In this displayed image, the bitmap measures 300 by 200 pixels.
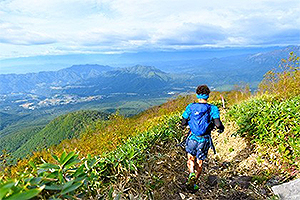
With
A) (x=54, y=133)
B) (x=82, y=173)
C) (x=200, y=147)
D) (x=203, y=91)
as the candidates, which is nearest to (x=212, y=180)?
(x=200, y=147)

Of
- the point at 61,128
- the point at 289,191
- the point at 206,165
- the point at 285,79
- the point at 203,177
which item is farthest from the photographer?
the point at 61,128

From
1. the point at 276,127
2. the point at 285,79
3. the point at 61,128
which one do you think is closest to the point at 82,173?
the point at 276,127

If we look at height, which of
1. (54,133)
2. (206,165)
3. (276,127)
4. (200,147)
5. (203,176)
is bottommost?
(54,133)

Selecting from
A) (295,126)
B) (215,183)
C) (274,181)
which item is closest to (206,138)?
(215,183)

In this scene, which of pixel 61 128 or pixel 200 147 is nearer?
pixel 200 147

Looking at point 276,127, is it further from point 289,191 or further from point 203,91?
point 289,191

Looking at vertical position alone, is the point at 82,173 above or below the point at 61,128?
above

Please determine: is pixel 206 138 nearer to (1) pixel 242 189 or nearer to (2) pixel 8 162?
(1) pixel 242 189

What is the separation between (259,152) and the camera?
4844mm

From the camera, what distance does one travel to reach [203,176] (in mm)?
4480

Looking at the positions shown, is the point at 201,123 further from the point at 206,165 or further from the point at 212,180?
the point at 206,165

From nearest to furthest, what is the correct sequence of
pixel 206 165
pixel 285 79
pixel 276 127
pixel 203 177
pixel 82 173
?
pixel 82 173
pixel 203 177
pixel 276 127
pixel 206 165
pixel 285 79

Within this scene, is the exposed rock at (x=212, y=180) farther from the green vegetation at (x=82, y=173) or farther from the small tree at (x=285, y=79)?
the small tree at (x=285, y=79)

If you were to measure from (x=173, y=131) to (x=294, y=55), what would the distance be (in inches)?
273
